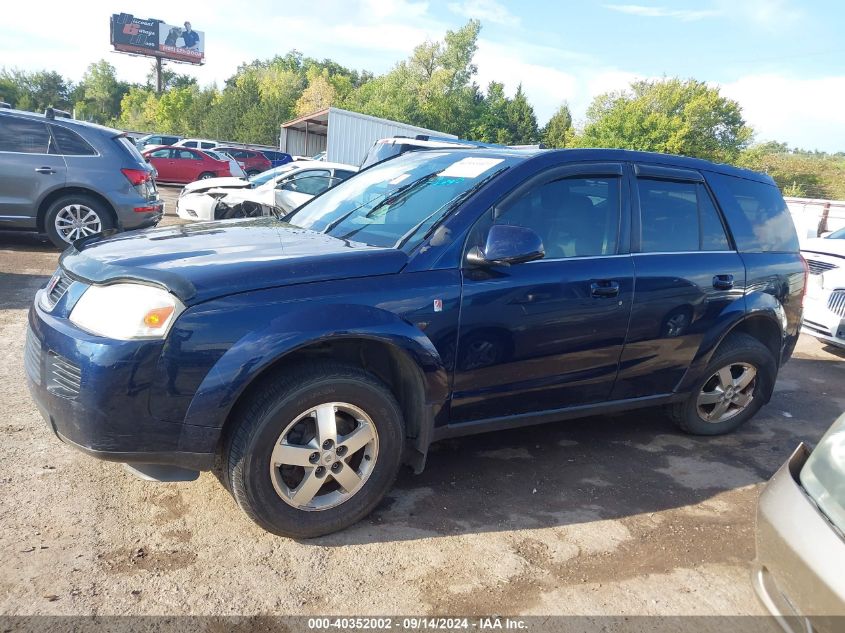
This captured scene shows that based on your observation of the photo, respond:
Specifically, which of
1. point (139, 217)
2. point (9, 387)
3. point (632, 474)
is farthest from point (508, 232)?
point (139, 217)

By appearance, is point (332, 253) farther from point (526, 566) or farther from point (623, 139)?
point (623, 139)

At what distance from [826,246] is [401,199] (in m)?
6.55

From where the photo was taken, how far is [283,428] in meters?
2.50

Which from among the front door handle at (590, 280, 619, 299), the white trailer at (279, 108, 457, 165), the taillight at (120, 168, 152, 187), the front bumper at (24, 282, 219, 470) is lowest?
the front bumper at (24, 282, 219, 470)

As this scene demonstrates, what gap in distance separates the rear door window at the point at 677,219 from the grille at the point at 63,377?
9.48ft

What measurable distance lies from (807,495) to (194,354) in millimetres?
2213

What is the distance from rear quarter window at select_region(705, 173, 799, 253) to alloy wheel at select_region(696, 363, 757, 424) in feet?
2.66

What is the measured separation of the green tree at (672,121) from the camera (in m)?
45.6

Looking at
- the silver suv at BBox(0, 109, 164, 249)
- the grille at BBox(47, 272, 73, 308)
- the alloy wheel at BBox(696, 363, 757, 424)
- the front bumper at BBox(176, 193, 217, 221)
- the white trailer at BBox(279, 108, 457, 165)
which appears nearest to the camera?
A: the grille at BBox(47, 272, 73, 308)

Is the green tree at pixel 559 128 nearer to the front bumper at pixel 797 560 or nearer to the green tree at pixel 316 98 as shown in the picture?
the green tree at pixel 316 98

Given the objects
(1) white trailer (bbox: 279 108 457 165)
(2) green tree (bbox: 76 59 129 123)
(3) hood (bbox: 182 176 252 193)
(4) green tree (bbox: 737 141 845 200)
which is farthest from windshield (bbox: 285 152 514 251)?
(2) green tree (bbox: 76 59 129 123)

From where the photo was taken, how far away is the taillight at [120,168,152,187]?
8.03 metres

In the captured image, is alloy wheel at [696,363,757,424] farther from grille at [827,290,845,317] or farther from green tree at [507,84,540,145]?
green tree at [507,84,540,145]

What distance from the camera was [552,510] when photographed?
10.3ft
